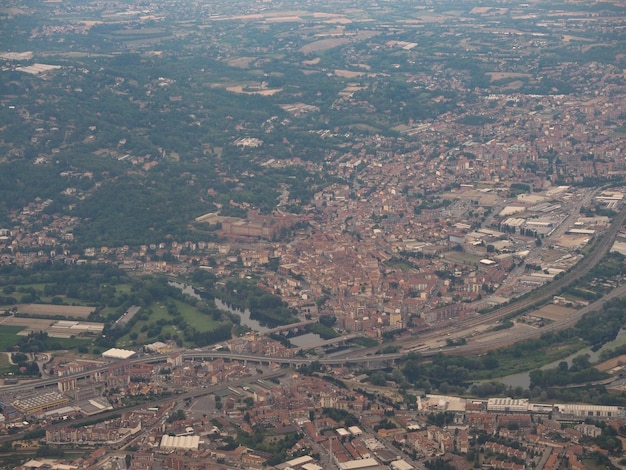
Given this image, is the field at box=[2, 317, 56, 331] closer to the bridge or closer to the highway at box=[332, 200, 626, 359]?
the bridge

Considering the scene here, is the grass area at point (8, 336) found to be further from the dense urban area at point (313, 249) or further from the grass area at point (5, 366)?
the grass area at point (5, 366)

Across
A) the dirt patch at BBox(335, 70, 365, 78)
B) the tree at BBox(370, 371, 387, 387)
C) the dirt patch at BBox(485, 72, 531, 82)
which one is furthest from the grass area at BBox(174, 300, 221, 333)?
the dirt patch at BBox(335, 70, 365, 78)

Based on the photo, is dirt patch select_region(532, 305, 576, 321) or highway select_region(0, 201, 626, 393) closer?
highway select_region(0, 201, 626, 393)

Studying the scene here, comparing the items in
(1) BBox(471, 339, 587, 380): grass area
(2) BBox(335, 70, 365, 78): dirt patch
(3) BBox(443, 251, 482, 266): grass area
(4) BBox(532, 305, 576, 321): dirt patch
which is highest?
(1) BBox(471, 339, 587, 380): grass area

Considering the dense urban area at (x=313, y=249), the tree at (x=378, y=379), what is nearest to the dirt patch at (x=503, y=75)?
the dense urban area at (x=313, y=249)

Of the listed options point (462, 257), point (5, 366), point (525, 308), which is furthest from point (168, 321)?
point (462, 257)

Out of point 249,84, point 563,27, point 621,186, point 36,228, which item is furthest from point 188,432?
point 563,27

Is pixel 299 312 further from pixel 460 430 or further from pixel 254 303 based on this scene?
pixel 460 430
